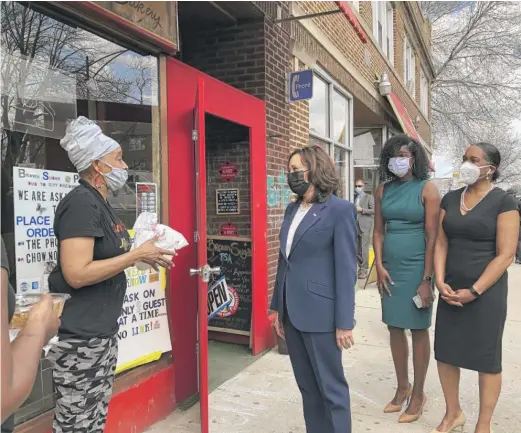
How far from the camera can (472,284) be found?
3.19 meters

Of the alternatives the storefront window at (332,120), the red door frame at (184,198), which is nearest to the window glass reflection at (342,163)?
the storefront window at (332,120)

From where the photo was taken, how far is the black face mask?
2.79m

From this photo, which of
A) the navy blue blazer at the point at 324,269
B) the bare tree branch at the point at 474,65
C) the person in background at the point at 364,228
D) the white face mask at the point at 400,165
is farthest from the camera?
the bare tree branch at the point at 474,65

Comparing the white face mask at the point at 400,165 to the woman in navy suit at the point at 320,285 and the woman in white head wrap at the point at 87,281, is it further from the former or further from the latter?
the woman in white head wrap at the point at 87,281

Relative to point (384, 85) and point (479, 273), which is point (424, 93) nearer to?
point (384, 85)

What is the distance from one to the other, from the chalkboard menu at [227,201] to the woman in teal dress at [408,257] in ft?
6.21

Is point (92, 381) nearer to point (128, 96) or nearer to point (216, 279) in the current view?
point (128, 96)

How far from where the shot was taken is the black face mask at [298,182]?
2.79 meters

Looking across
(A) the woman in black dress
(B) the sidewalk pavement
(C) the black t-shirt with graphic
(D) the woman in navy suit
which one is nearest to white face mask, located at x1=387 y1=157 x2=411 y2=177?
(A) the woman in black dress

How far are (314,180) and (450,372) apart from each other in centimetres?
179

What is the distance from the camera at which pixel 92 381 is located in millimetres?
2240

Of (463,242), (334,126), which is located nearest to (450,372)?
(463,242)

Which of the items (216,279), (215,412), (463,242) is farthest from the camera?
(216,279)

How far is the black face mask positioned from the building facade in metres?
0.85
